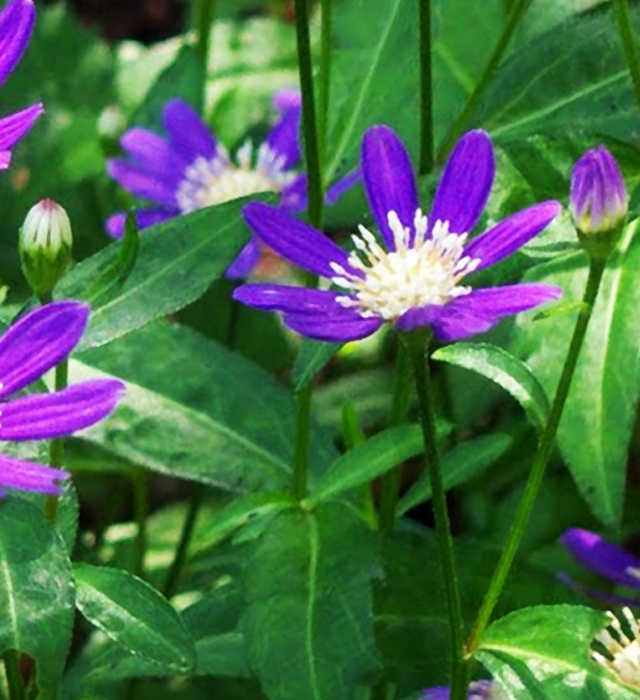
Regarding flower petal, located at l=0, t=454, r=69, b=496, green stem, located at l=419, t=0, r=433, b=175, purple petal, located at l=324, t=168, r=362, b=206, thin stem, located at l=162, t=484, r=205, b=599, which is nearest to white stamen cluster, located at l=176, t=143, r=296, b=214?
purple petal, located at l=324, t=168, r=362, b=206

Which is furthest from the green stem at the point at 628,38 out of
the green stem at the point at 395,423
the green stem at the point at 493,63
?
the green stem at the point at 395,423

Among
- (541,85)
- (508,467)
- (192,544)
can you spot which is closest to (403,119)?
(541,85)

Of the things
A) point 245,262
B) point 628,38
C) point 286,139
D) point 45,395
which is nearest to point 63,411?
point 45,395

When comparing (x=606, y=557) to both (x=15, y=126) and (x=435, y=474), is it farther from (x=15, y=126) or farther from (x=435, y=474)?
(x=15, y=126)

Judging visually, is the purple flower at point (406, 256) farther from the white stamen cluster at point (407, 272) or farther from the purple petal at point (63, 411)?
the purple petal at point (63, 411)

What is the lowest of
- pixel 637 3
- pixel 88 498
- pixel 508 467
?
pixel 88 498

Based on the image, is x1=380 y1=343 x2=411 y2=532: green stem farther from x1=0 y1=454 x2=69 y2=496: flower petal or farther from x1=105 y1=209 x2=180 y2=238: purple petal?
x1=0 y1=454 x2=69 y2=496: flower petal

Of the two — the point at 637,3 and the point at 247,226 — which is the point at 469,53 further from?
the point at 247,226
